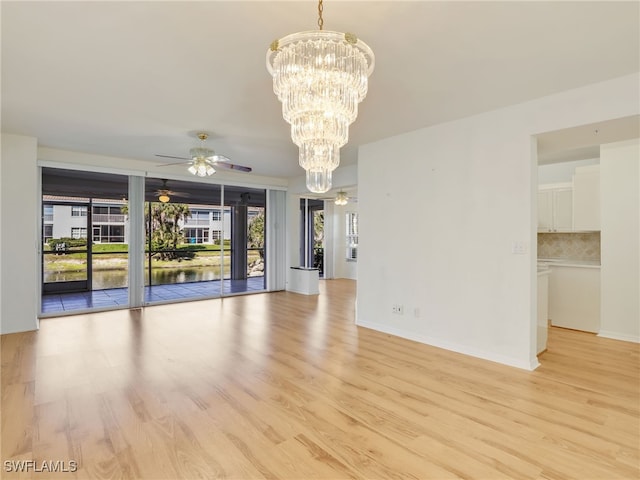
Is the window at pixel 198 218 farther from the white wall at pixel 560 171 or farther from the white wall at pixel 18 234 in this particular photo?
the white wall at pixel 560 171

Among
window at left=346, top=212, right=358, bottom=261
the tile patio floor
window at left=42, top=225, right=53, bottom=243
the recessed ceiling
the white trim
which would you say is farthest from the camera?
window at left=346, top=212, right=358, bottom=261

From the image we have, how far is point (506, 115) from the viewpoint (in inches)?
139

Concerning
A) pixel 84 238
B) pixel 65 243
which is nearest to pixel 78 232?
pixel 84 238

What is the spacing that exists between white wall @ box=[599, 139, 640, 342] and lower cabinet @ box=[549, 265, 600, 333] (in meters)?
0.14

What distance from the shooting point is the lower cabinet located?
184 inches

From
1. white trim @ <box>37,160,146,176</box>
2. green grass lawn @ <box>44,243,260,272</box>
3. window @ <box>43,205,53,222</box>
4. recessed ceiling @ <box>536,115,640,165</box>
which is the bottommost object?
green grass lawn @ <box>44,243,260,272</box>

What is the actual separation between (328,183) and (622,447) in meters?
2.58

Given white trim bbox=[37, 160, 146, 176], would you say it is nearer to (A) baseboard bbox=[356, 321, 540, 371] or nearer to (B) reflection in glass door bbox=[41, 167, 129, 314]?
(B) reflection in glass door bbox=[41, 167, 129, 314]

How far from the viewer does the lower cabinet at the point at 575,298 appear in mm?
4684

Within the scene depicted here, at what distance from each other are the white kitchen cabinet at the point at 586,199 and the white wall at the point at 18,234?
810cm

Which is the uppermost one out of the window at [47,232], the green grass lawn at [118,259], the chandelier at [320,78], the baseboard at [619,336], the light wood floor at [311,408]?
the chandelier at [320,78]

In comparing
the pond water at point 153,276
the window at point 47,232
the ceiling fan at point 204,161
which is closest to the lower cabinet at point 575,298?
the ceiling fan at point 204,161

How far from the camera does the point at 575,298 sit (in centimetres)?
484

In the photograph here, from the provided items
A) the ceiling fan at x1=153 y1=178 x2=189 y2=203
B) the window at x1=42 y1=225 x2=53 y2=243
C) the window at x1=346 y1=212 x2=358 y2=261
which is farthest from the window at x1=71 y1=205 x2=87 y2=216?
the window at x1=346 y1=212 x2=358 y2=261
